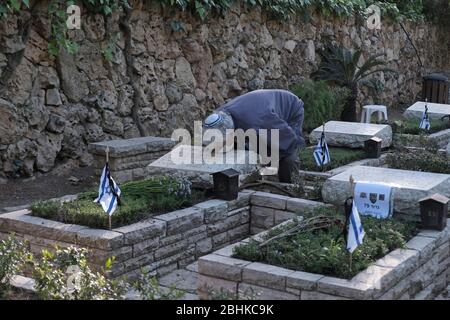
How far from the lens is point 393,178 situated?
21.6 ft

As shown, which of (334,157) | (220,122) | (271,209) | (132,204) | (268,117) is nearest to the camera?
(132,204)

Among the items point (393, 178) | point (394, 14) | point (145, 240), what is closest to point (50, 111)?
point (145, 240)

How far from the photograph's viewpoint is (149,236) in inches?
230

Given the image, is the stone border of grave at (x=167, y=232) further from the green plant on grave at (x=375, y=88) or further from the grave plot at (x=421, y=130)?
the green plant on grave at (x=375, y=88)

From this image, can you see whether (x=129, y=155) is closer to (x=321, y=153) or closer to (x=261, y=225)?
(x=261, y=225)

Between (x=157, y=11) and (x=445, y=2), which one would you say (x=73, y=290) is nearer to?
(x=157, y=11)

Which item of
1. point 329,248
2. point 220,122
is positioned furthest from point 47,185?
point 329,248

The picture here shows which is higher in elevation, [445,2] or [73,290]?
[445,2]

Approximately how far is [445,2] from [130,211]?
605 inches

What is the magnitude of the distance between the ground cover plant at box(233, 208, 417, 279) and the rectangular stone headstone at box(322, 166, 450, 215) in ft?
0.67

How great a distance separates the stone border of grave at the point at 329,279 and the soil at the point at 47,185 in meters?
3.04

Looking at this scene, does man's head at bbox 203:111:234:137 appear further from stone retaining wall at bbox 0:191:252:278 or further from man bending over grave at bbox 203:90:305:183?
stone retaining wall at bbox 0:191:252:278

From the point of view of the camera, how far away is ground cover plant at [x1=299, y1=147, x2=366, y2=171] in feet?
27.9

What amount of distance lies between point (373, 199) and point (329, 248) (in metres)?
1.22
